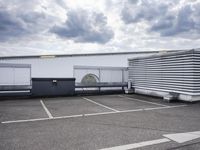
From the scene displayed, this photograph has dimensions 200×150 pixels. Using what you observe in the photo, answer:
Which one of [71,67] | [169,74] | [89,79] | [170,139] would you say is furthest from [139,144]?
[71,67]

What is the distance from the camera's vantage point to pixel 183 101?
29.2 feet

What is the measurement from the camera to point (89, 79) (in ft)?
41.7

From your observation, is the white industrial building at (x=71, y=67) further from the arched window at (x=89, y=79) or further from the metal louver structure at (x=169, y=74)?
the metal louver structure at (x=169, y=74)

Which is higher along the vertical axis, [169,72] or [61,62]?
[61,62]

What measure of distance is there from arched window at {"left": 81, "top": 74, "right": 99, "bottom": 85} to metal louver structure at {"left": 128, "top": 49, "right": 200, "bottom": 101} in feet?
8.60

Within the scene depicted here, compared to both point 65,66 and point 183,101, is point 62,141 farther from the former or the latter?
point 65,66

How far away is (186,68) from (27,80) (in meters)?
8.98

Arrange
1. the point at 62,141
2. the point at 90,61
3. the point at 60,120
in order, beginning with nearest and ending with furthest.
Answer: the point at 62,141, the point at 60,120, the point at 90,61

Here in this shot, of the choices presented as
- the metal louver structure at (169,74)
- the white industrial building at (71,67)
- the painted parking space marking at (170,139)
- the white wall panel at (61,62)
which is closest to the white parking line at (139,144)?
the painted parking space marking at (170,139)

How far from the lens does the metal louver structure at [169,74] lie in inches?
331

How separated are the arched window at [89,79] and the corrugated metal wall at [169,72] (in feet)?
8.65

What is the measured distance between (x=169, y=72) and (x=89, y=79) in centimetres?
532

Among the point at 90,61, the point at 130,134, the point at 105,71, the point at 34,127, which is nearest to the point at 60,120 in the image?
the point at 34,127

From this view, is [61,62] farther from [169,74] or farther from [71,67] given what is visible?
[169,74]
